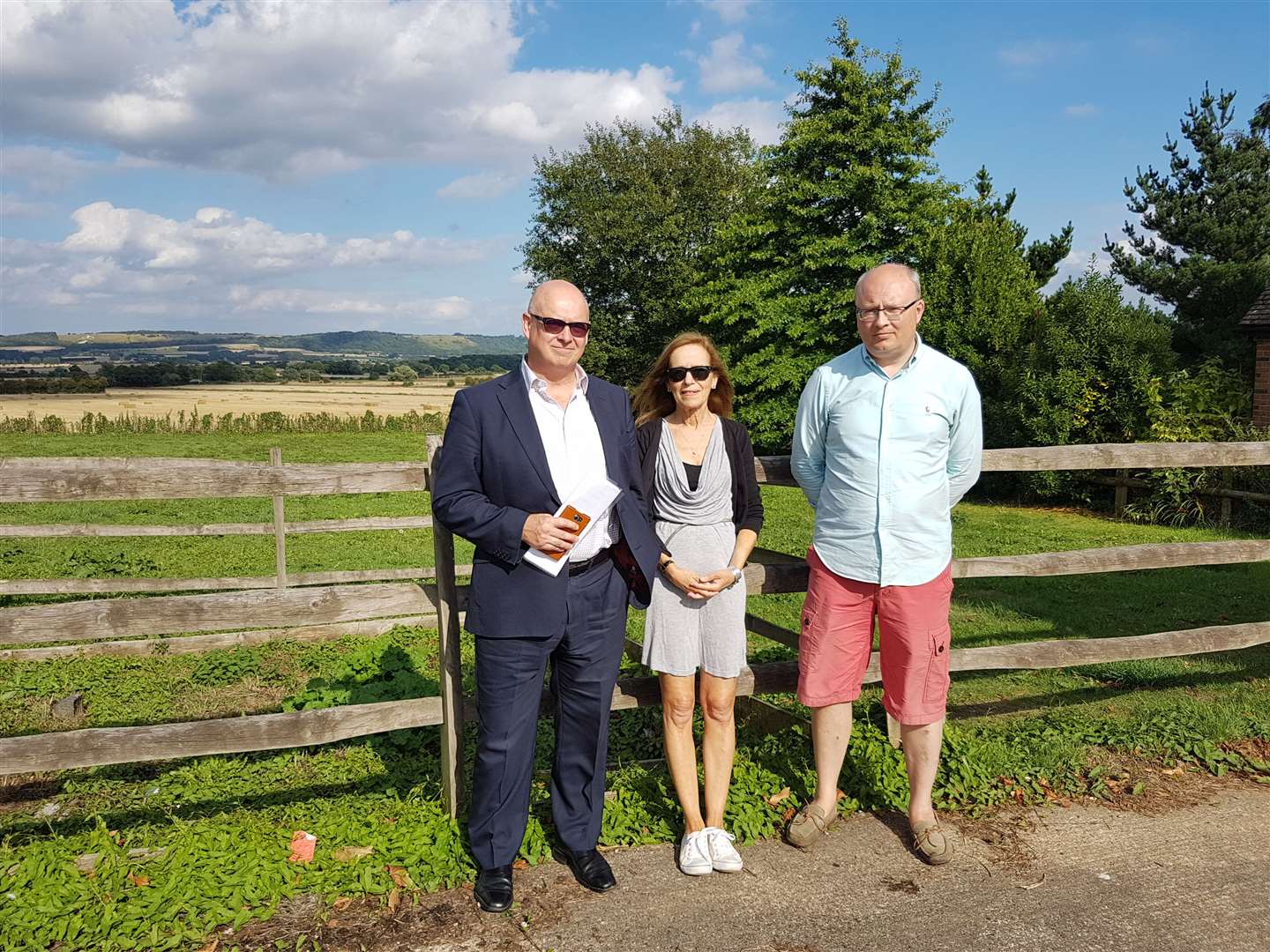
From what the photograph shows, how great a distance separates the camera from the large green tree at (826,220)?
92.4ft

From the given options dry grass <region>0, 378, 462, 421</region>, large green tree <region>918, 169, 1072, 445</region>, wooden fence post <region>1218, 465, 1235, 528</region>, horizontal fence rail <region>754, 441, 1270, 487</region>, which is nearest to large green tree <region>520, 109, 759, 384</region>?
dry grass <region>0, 378, 462, 421</region>

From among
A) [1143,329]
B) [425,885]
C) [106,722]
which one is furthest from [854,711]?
[1143,329]

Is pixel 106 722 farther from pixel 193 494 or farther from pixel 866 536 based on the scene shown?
pixel 866 536

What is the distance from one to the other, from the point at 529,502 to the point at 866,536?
53.7 inches

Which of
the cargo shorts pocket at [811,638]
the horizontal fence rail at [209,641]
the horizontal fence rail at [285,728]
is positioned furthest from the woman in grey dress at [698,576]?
the horizontal fence rail at [209,641]

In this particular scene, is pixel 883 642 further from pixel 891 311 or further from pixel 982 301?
pixel 982 301

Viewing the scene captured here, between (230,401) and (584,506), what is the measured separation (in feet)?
149

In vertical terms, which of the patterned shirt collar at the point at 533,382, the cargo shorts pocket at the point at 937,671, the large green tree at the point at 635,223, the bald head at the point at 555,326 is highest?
the large green tree at the point at 635,223

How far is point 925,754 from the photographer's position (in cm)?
386

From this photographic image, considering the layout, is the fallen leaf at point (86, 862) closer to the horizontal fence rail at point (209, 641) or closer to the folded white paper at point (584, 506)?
the folded white paper at point (584, 506)

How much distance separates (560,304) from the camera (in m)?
3.41

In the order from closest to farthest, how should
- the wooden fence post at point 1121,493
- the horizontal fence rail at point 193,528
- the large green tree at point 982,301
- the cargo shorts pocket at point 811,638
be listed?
the cargo shorts pocket at point 811,638
the horizontal fence rail at point 193,528
the wooden fence post at point 1121,493
the large green tree at point 982,301

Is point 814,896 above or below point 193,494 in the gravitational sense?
below

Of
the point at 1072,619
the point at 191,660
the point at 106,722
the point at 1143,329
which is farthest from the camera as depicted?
the point at 1143,329
